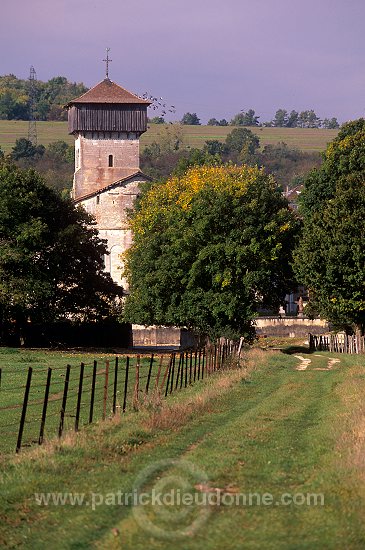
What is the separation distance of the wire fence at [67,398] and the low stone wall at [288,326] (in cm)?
4939

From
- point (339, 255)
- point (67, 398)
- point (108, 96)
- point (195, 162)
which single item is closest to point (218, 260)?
point (339, 255)

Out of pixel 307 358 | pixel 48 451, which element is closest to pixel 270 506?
pixel 48 451

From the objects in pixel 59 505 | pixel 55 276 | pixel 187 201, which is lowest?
pixel 59 505

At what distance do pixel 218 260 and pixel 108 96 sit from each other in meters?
50.7

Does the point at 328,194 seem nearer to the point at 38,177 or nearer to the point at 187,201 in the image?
the point at 187,201

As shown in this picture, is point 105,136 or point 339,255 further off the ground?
point 105,136

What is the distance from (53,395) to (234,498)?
17453mm

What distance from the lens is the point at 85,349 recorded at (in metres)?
65.0

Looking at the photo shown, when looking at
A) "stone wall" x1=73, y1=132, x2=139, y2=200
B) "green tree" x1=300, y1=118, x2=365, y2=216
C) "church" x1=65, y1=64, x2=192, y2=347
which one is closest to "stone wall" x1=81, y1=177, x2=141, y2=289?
"church" x1=65, y1=64, x2=192, y2=347

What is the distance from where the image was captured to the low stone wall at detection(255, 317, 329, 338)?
91.7 metres

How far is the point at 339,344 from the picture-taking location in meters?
63.9

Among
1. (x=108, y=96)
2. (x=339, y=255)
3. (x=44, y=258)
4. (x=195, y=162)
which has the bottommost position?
(x=339, y=255)

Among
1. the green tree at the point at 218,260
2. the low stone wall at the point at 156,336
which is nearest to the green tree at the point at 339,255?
the green tree at the point at 218,260

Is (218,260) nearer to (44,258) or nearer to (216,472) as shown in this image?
(44,258)
